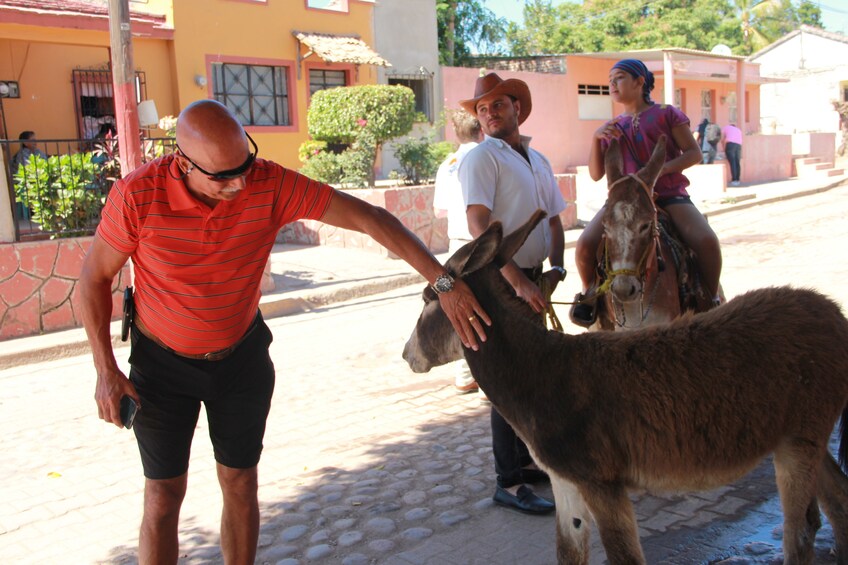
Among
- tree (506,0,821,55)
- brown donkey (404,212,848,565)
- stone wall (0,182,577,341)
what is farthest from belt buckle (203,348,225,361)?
tree (506,0,821,55)

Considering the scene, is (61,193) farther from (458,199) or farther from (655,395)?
(655,395)

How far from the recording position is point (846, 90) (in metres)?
48.6

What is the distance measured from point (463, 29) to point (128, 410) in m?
32.4

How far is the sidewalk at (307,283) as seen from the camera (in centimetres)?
976

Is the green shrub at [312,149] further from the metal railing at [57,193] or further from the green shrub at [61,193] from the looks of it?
the green shrub at [61,193]

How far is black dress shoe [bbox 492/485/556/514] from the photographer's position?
4699 millimetres

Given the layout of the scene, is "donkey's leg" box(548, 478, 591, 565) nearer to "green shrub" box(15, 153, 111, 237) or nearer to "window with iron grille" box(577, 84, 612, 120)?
"green shrub" box(15, 153, 111, 237)

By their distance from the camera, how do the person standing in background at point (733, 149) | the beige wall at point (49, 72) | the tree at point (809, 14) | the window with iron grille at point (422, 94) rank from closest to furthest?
1. the beige wall at point (49, 72)
2. the window with iron grille at point (422, 94)
3. the person standing in background at point (733, 149)
4. the tree at point (809, 14)

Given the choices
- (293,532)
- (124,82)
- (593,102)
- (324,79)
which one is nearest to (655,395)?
(293,532)

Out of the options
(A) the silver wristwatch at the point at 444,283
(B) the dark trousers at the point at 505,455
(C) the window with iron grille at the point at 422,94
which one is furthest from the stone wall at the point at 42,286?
(C) the window with iron grille at the point at 422,94

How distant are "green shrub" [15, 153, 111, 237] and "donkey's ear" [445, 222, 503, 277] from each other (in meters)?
9.10

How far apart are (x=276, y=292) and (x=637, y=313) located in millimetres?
7895

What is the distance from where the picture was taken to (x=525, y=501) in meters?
4.75

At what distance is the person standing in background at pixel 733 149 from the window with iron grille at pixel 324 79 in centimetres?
1305
